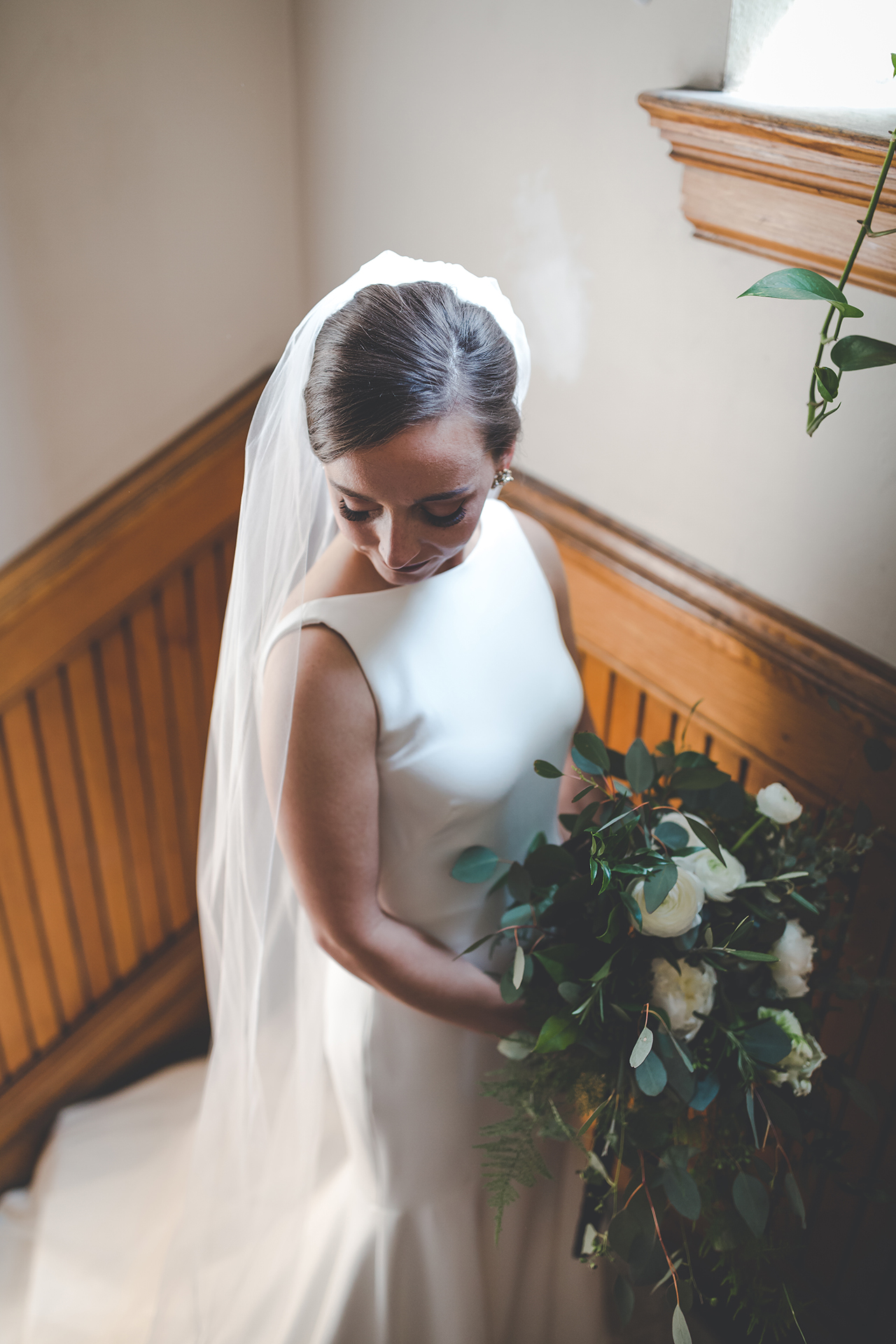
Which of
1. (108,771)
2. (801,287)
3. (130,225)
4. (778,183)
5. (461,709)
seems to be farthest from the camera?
(108,771)

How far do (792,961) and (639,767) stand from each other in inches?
9.4

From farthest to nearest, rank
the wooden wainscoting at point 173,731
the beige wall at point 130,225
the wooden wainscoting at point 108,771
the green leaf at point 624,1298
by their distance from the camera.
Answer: the wooden wainscoting at point 108,771 → the beige wall at point 130,225 → the wooden wainscoting at point 173,731 → the green leaf at point 624,1298

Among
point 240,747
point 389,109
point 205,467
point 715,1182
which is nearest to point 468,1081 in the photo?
point 715,1182

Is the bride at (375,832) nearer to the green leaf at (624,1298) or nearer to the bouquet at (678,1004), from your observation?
the bouquet at (678,1004)

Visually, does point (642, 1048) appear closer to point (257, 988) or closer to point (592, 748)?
point (592, 748)

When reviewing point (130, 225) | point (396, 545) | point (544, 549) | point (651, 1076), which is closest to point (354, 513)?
point (396, 545)

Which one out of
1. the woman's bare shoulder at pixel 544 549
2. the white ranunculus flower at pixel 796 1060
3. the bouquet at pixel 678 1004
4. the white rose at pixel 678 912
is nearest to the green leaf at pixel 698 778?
the bouquet at pixel 678 1004

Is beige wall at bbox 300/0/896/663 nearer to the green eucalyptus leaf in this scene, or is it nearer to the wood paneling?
the wood paneling

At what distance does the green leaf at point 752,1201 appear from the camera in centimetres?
96

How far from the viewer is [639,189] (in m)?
1.21

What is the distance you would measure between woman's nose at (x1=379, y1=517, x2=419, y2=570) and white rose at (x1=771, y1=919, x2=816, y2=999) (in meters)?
0.53

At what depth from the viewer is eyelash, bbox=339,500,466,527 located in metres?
0.97

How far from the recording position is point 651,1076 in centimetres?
93

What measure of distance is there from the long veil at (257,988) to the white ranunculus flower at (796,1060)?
56 centimetres
